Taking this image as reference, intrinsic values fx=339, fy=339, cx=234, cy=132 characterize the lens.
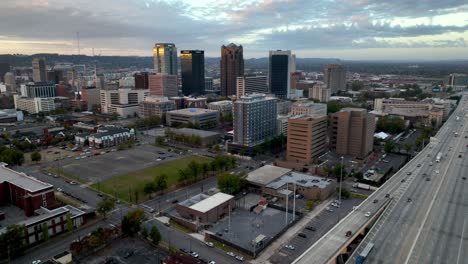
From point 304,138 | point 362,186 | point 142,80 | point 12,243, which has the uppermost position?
point 142,80

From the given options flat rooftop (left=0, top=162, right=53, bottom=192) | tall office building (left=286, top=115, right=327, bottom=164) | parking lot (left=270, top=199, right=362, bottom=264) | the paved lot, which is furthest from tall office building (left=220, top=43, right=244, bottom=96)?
the paved lot

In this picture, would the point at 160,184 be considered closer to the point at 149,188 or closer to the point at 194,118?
the point at 149,188

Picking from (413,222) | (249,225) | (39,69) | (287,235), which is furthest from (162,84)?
(413,222)

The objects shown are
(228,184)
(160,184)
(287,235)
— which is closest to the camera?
(287,235)

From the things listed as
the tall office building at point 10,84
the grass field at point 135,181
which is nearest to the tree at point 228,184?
the grass field at point 135,181

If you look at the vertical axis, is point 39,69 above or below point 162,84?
above

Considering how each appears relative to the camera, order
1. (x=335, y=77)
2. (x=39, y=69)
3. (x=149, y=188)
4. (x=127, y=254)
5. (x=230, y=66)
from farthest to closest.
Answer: (x=335, y=77)
(x=39, y=69)
(x=230, y=66)
(x=149, y=188)
(x=127, y=254)

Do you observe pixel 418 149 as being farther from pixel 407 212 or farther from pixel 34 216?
pixel 34 216

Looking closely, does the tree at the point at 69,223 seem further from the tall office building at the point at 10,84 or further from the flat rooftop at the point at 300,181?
the tall office building at the point at 10,84

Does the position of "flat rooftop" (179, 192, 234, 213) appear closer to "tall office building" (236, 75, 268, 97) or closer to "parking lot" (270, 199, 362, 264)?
"parking lot" (270, 199, 362, 264)
